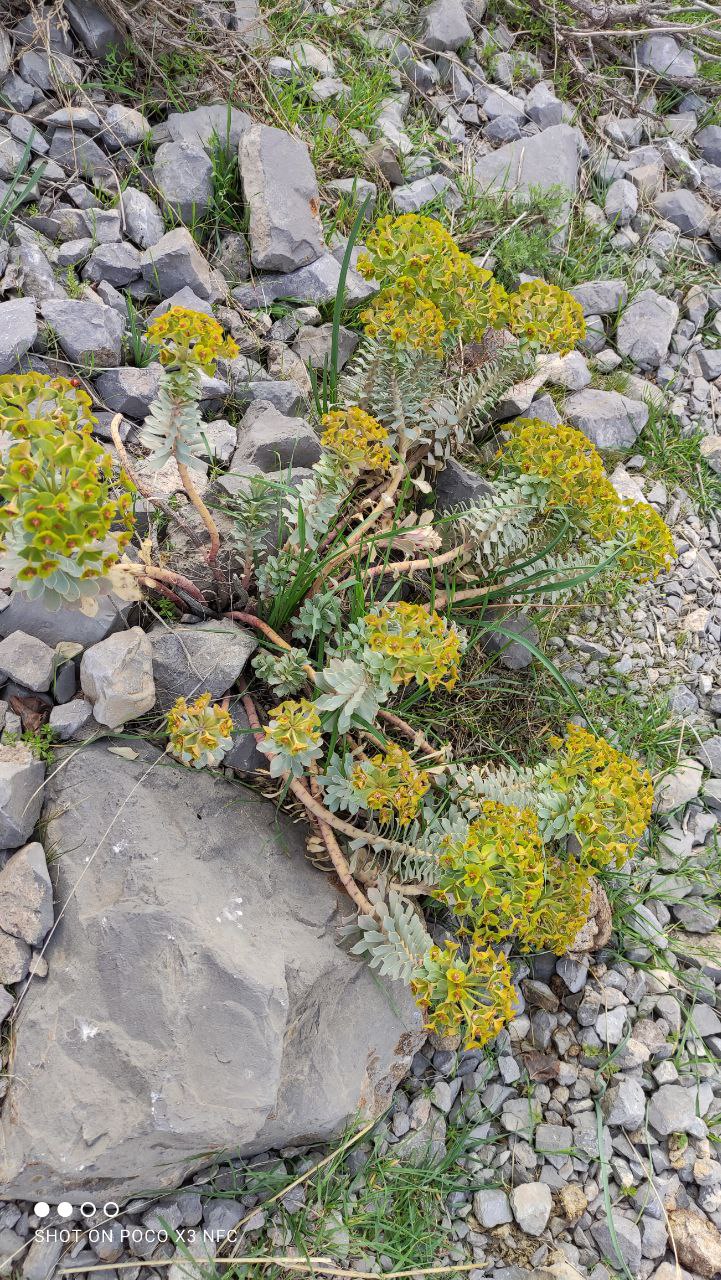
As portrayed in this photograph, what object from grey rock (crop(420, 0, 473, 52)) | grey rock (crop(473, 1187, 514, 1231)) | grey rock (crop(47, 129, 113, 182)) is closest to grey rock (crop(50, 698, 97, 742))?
grey rock (crop(473, 1187, 514, 1231))

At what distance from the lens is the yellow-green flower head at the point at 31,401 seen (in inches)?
74.0

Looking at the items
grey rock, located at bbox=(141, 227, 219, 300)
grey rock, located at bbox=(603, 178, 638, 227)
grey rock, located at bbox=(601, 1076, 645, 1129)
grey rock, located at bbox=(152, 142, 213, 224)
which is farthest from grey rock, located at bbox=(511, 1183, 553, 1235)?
grey rock, located at bbox=(603, 178, 638, 227)

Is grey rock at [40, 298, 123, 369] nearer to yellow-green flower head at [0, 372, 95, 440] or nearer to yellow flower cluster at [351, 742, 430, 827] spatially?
yellow-green flower head at [0, 372, 95, 440]

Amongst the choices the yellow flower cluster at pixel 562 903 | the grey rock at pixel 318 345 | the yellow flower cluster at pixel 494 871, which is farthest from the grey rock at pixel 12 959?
the grey rock at pixel 318 345

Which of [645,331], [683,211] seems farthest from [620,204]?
[645,331]

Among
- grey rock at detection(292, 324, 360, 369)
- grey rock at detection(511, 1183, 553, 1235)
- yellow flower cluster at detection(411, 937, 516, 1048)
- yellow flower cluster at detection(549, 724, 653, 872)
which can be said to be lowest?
grey rock at detection(511, 1183, 553, 1235)

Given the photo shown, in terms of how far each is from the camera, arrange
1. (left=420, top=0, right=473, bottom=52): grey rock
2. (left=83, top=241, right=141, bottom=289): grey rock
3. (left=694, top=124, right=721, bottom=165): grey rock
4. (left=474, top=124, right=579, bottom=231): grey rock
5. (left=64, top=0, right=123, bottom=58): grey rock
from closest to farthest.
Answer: (left=83, top=241, right=141, bottom=289): grey rock
(left=64, top=0, right=123, bottom=58): grey rock
(left=474, top=124, right=579, bottom=231): grey rock
(left=420, top=0, right=473, bottom=52): grey rock
(left=694, top=124, right=721, bottom=165): grey rock

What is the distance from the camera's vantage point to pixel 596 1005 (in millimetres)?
2746

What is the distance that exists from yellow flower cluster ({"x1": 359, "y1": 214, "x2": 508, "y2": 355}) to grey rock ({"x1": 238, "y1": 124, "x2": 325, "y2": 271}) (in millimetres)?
834

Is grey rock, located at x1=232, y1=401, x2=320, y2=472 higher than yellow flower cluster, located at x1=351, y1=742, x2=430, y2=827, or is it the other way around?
grey rock, located at x1=232, y1=401, x2=320, y2=472

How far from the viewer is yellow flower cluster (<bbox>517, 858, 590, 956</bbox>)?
2.44m

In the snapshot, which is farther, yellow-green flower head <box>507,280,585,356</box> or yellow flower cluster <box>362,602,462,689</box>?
yellow-green flower head <box>507,280,585,356</box>

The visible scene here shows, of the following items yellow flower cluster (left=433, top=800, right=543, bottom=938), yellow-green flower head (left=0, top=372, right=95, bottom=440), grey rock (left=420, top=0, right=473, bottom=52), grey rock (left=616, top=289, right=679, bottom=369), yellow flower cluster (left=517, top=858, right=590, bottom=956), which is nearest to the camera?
yellow-green flower head (left=0, top=372, right=95, bottom=440)

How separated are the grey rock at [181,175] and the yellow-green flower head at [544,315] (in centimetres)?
140
